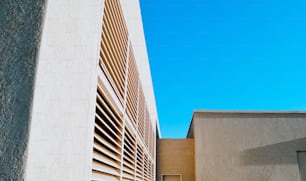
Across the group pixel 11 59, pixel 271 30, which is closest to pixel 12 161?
pixel 11 59

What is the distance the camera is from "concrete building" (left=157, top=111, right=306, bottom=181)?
10305 millimetres

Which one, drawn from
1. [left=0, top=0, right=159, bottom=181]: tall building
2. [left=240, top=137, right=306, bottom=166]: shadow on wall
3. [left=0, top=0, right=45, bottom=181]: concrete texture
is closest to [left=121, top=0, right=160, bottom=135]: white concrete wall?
[left=0, top=0, right=159, bottom=181]: tall building

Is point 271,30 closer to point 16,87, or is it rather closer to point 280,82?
point 280,82

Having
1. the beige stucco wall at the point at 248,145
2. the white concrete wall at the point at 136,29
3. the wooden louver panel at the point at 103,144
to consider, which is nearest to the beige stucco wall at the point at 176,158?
the beige stucco wall at the point at 248,145

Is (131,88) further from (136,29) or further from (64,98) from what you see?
(64,98)

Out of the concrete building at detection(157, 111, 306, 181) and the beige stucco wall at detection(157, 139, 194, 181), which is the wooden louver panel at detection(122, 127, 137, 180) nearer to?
the concrete building at detection(157, 111, 306, 181)

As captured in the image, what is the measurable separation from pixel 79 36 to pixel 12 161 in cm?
72

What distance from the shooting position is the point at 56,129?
124 centimetres

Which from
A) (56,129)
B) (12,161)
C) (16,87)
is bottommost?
(12,161)

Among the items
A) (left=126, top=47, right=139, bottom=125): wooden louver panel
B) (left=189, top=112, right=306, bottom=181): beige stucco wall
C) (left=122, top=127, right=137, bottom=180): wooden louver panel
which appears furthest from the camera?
(left=189, top=112, right=306, bottom=181): beige stucco wall

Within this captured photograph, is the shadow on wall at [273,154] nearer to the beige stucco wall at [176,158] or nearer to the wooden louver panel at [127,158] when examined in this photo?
the beige stucco wall at [176,158]

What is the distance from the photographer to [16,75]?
1.10 m

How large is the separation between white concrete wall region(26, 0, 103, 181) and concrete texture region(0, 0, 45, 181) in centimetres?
3

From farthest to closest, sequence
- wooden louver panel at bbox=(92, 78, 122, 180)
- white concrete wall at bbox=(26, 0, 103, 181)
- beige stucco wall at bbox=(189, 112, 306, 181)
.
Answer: beige stucco wall at bbox=(189, 112, 306, 181)
wooden louver panel at bbox=(92, 78, 122, 180)
white concrete wall at bbox=(26, 0, 103, 181)
